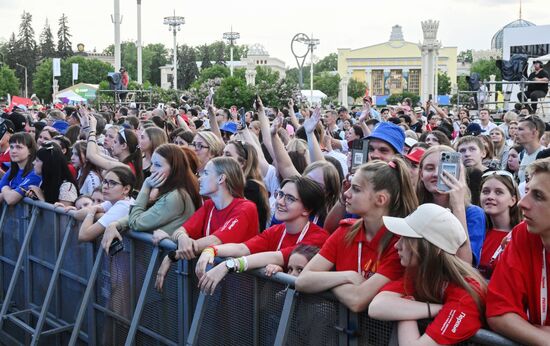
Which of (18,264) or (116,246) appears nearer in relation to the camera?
(116,246)

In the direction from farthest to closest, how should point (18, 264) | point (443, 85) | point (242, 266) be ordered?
point (443, 85)
point (18, 264)
point (242, 266)

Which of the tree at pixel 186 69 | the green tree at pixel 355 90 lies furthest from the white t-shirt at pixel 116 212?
the green tree at pixel 355 90

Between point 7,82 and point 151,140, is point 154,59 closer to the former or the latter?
point 7,82

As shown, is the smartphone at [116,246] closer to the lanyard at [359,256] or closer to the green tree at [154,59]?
the lanyard at [359,256]

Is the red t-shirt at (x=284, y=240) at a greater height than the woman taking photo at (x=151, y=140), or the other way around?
the woman taking photo at (x=151, y=140)

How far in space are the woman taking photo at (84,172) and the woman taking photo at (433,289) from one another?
4269mm

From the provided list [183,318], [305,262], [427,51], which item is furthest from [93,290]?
[427,51]

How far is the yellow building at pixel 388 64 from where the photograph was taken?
12594 cm

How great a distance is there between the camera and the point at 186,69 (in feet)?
362

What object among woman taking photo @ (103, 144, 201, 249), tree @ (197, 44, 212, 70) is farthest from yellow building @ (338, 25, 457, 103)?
woman taking photo @ (103, 144, 201, 249)

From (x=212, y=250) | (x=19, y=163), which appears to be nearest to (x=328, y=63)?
(x=19, y=163)

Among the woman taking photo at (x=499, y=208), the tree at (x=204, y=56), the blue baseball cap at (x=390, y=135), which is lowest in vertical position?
the woman taking photo at (x=499, y=208)

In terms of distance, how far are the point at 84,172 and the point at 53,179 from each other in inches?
20.1

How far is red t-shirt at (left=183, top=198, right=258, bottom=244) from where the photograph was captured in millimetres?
4781
